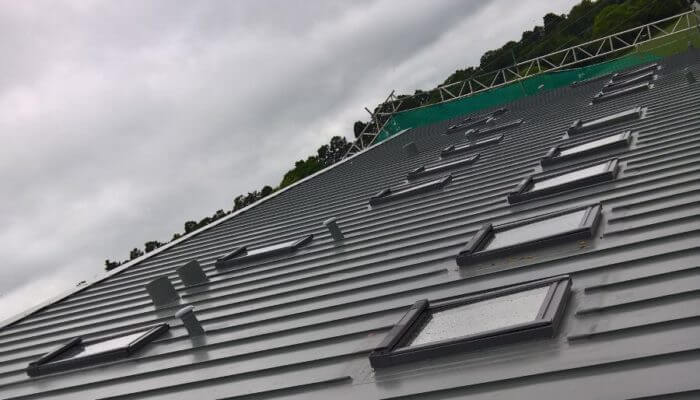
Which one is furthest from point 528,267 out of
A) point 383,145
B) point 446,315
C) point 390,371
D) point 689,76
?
point 383,145

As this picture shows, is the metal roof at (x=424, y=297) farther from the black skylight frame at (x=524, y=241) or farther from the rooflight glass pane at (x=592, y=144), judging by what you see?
the rooflight glass pane at (x=592, y=144)

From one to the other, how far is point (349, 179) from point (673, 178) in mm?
11878

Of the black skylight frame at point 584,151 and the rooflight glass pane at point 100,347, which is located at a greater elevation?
the rooflight glass pane at point 100,347

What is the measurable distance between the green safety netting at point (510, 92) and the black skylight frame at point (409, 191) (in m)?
16.7

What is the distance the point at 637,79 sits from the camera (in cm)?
2314

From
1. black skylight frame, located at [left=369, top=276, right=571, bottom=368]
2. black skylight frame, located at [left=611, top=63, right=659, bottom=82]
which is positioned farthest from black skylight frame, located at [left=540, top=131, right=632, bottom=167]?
black skylight frame, located at [left=611, top=63, right=659, bottom=82]

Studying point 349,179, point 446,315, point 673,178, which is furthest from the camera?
point 349,179

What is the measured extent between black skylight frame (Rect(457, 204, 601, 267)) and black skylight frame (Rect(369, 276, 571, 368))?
1104 mm

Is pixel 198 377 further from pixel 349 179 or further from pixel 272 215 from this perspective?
pixel 349 179

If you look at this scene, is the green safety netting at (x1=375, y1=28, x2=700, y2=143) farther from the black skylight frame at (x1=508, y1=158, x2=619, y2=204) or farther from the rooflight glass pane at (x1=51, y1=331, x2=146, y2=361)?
the rooflight glass pane at (x1=51, y1=331, x2=146, y2=361)

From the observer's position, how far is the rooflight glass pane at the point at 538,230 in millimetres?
8320

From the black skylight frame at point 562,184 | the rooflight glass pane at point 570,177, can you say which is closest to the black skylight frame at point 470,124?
the black skylight frame at point 562,184

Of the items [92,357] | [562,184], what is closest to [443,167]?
[562,184]

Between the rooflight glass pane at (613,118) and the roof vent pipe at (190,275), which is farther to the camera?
the rooflight glass pane at (613,118)
